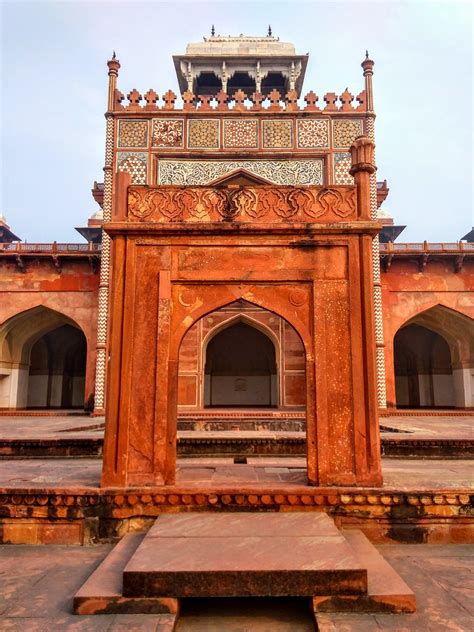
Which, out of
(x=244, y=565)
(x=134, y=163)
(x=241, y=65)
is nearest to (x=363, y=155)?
(x=244, y=565)

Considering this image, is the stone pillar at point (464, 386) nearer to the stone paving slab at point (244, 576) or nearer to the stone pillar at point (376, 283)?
the stone pillar at point (376, 283)

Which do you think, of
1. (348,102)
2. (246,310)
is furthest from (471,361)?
(348,102)

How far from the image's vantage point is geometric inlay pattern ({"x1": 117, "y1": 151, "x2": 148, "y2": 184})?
12.8 meters

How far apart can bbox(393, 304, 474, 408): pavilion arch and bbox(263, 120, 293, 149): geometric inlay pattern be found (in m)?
6.02

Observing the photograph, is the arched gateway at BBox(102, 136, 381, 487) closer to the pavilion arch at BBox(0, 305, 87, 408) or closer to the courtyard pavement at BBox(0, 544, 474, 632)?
the courtyard pavement at BBox(0, 544, 474, 632)

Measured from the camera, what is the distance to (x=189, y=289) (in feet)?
12.4

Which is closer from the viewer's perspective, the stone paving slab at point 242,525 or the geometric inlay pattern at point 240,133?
the stone paving slab at point 242,525

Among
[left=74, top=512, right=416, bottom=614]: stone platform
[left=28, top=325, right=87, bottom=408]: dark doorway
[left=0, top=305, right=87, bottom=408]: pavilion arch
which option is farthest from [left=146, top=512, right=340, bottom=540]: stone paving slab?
[left=28, top=325, right=87, bottom=408]: dark doorway

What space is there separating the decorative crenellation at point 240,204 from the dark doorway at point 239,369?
13199mm

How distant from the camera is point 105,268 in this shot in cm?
1246

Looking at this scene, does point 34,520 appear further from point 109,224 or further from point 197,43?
point 197,43

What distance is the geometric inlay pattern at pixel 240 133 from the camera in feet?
42.6

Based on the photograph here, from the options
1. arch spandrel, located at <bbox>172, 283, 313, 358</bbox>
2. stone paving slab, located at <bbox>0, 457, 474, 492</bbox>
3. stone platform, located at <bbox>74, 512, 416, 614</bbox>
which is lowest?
stone platform, located at <bbox>74, 512, 416, 614</bbox>

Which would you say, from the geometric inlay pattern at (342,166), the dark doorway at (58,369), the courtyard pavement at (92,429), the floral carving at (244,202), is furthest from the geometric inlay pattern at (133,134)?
the floral carving at (244,202)
